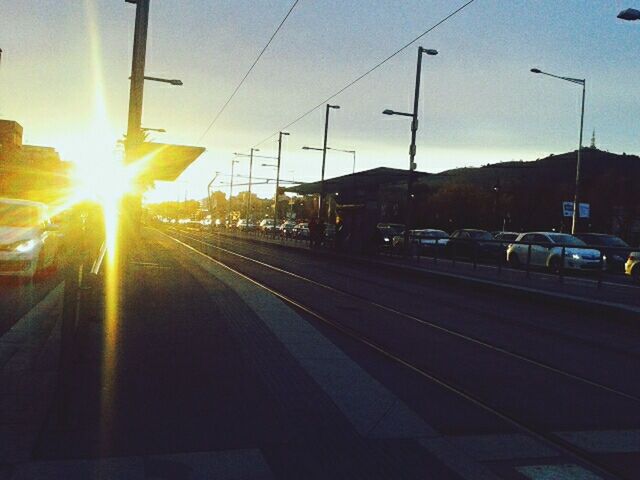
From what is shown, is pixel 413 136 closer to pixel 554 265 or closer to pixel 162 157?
pixel 554 265

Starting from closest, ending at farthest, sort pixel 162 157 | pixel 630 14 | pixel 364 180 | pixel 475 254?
pixel 162 157 < pixel 630 14 < pixel 475 254 < pixel 364 180

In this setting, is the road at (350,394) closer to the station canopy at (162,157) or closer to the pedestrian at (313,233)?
the station canopy at (162,157)

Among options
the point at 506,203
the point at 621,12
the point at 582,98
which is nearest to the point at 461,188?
the point at 506,203

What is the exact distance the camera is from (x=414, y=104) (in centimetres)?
2930

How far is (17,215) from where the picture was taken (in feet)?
48.8

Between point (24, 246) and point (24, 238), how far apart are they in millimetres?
189

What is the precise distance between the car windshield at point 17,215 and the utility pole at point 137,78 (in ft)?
8.58

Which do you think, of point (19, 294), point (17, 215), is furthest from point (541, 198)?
point (19, 294)

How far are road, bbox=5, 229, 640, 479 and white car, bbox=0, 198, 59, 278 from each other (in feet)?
10.2

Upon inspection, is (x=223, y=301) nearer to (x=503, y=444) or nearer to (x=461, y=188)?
(x=503, y=444)

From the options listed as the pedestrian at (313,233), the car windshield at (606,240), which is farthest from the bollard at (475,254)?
the pedestrian at (313,233)

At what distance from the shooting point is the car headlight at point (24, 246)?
1377 centimetres

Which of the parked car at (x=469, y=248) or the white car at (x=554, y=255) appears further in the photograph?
the parked car at (x=469, y=248)

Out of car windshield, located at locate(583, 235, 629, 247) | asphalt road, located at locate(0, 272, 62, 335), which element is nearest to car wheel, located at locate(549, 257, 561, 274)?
car windshield, located at locate(583, 235, 629, 247)
